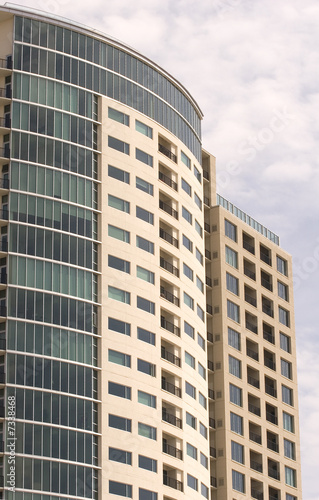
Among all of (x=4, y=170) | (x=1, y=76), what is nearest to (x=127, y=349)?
(x=4, y=170)

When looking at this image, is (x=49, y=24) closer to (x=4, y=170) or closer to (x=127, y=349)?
(x=4, y=170)

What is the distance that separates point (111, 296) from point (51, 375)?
10.4 metres

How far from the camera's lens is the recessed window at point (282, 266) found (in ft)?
481

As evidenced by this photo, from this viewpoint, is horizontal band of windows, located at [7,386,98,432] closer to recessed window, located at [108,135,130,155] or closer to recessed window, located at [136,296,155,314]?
recessed window, located at [136,296,155,314]

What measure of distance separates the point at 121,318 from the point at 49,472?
16.2 m

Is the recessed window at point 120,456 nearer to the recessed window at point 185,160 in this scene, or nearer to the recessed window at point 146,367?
the recessed window at point 146,367

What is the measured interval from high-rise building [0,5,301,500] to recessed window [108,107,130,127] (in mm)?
147

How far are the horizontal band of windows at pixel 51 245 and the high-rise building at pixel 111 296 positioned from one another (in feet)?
0.44

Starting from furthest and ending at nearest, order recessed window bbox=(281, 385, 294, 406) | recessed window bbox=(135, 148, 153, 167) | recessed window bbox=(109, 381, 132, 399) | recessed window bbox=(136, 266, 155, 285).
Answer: recessed window bbox=(281, 385, 294, 406) < recessed window bbox=(135, 148, 153, 167) < recessed window bbox=(136, 266, 155, 285) < recessed window bbox=(109, 381, 132, 399)

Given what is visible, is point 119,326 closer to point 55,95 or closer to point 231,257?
point 55,95

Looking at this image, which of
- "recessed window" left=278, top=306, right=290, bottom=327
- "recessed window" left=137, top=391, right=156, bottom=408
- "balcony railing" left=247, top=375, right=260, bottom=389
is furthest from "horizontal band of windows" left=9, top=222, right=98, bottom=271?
"recessed window" left=278, top=306, right=290, bottom=327

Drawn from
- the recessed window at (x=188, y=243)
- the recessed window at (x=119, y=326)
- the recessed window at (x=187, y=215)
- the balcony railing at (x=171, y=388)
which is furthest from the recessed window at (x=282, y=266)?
the recessed window at (x=119, y=326)

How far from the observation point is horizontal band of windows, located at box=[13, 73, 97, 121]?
375ft

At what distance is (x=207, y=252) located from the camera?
136m
